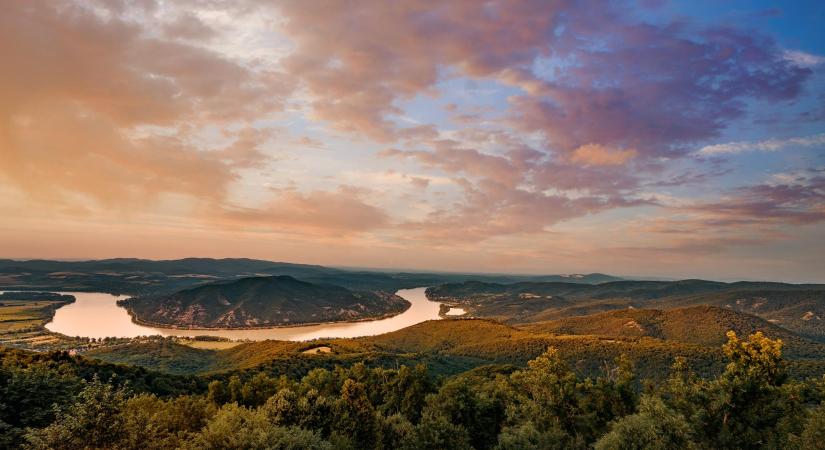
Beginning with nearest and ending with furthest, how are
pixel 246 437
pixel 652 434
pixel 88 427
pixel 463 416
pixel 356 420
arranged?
pixel 88 427, pixel 246 437, pixel 652 434, pixel 356 420, pixel 463 416

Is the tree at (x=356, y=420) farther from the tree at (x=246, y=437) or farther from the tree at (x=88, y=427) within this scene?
the tree at (x=88, y=427)

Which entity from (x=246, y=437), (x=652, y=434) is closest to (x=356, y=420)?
(x=246, y=437)

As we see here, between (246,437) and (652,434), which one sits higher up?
(246,437)

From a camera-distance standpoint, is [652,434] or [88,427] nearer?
[88,427]

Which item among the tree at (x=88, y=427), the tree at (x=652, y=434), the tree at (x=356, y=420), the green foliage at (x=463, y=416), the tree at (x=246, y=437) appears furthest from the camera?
the tree at (x=356, y=420)

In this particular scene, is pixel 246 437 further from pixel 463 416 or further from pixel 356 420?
pixel 463 416

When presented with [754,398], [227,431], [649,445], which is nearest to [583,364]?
[754,398]

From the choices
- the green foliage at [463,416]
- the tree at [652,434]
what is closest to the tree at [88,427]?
the green foliage at [463,416]

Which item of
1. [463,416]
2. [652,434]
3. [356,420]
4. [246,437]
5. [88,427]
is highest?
[88,427]

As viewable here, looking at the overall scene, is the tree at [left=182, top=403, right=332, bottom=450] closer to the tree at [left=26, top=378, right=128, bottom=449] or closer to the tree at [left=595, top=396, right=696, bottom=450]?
the tree at [left=26, top=378, right=128, bottom=449]

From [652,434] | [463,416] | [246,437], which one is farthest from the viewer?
[463,416]

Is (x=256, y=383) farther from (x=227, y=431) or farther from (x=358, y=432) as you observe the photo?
(x=227, y=431)
